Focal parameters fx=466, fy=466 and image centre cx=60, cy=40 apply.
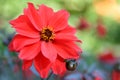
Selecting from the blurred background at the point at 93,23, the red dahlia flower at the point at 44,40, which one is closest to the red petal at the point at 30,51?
the red dahlia flower at the point at 44,40

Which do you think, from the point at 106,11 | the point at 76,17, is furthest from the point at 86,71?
the point at 106,11

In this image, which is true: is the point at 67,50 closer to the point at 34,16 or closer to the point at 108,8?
the point at 34,16

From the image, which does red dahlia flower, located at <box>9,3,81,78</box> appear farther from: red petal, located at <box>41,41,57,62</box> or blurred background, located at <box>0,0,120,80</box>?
blurred background, located at <box>0,0,120,80</box>

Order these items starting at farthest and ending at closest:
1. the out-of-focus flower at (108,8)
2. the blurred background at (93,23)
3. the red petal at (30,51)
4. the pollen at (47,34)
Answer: the out-of-focus flower at (108,8)
the blurred background at (93,23)
the pollen at (47,34)
the red petal at (30,51)

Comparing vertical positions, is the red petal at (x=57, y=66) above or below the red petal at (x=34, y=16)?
below

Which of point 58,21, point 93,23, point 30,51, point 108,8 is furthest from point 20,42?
point 108,8

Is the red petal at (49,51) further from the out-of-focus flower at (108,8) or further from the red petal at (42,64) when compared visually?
the out-of-focus flower at (108,8)
